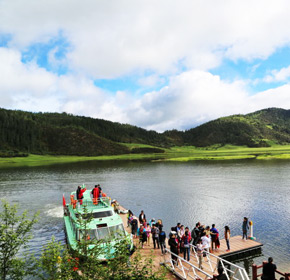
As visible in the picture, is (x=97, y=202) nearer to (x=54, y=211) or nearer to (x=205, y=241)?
(x=205, y=241)

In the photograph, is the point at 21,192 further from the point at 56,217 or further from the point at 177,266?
the point at 177,266

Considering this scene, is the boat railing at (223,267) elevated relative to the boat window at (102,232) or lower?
lower

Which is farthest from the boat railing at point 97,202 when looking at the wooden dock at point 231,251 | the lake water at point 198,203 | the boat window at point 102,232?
the boat window at point 102,232

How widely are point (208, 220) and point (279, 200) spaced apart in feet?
61.8

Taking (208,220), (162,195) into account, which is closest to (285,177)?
(162,195)

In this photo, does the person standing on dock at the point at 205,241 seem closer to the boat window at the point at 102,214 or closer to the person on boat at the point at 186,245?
the person on boat at the point at 186,245

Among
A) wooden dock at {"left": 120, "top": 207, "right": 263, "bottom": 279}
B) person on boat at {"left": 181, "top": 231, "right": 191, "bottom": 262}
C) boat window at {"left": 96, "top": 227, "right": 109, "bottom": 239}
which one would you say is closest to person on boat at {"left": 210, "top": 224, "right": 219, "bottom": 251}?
wooden dock at {"left": 120, "top": 207, "right": 263, "bottom": 279}

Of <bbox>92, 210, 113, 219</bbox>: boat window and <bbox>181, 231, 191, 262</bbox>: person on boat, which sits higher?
<bbox>92, 210, 113, 219</bbox>: boat window

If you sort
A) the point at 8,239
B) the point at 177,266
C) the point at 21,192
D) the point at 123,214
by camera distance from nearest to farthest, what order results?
1. the point at 8,239
2. the point at 177,266
3. the point at 123,214
4. the point at 21,192

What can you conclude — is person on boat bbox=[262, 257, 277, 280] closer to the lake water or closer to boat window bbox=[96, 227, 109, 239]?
the lake water

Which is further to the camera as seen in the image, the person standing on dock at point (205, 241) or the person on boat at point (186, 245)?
the person on boat at point (186, 245)

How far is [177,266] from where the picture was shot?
2008 centimetres

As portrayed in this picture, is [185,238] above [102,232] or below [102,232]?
below

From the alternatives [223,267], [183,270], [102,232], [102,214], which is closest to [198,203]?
[102,214]
